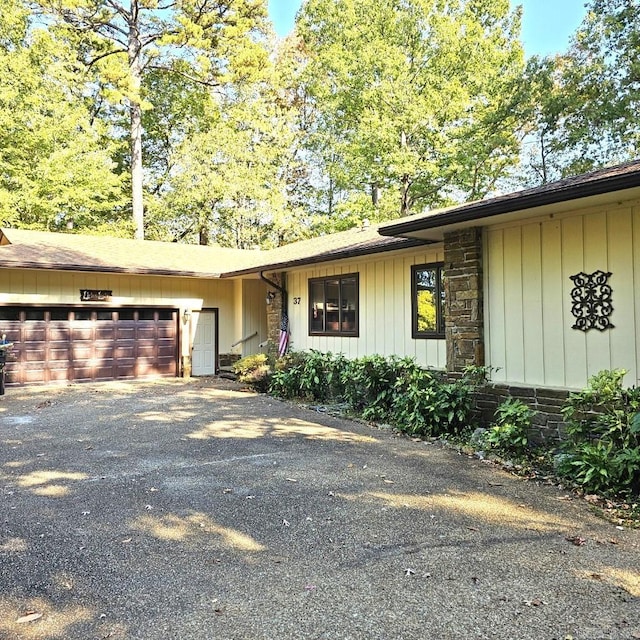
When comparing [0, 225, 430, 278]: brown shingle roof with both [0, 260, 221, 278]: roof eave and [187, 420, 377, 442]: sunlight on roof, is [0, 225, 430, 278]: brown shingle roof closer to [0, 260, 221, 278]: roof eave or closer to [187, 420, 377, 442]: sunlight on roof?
[0, 260, 221, 278]: roof eave

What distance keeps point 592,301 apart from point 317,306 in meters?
6.08

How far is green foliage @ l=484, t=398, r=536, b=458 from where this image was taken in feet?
17.8

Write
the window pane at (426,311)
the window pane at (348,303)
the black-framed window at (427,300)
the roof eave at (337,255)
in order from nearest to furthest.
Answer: the roof eave at (337,255) < the black-framed window at (427,300) < the window pane at (426,311) < the window pane at (348,303)

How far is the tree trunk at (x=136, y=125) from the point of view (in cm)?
1950

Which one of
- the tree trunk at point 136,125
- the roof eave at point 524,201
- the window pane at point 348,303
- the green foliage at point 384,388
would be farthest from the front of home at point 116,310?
the roof eave at point 524,201

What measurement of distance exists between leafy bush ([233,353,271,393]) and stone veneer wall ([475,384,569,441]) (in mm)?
5426

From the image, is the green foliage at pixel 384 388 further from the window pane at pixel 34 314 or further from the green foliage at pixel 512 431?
the window pane at pixel 34 314

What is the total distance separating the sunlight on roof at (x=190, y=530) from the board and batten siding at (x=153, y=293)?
925 centimetres

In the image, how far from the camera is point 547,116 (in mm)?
17812

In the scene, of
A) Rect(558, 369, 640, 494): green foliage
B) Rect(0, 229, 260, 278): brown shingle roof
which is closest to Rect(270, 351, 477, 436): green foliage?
Rect(558, 369, 640, 494): green foliage

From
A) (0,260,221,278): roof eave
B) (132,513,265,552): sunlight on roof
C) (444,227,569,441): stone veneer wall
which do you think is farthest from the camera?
(0,260,221,278): roof eave

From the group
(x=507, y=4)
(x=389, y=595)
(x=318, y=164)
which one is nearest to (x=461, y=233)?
(x=389, y=595)

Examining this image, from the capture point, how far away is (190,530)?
11.7ft

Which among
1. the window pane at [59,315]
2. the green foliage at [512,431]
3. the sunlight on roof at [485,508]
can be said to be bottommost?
Result: the sunlight on roof at [485,508]
